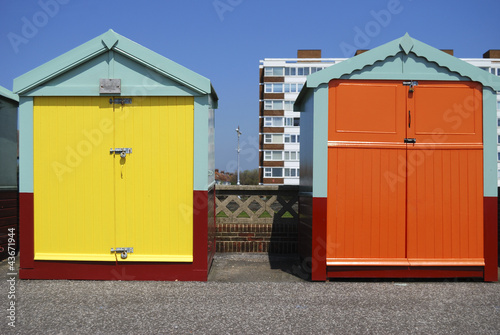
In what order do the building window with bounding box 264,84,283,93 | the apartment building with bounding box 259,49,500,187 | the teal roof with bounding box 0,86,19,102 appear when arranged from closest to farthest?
the teal roof with bounding box 0,86,19,102, the apartment building with bounding box 259,49,500,187, the building window with bounding box 264,84,283,93

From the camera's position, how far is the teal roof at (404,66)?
623 cm

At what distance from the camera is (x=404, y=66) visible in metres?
6.28

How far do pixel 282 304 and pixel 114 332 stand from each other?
193 centimetres

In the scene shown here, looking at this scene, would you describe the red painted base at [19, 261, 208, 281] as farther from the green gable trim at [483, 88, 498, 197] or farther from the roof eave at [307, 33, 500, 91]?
the green gable trim at [483, 88, 498, 197]

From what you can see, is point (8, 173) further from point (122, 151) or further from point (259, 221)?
point (259, 221)

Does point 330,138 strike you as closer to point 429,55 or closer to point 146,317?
point 429,55

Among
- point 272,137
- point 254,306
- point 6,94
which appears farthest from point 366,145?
point 272,137

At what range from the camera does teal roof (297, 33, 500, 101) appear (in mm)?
6234

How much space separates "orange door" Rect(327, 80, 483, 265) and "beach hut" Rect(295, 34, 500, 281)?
1 cm

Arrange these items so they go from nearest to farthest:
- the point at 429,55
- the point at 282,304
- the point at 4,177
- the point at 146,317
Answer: the point at 146,317 < the point at 282,304 < the point at 429,55 < the point at 4,177

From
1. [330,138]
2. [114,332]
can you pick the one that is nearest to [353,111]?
[330,138]

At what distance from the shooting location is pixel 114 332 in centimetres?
428

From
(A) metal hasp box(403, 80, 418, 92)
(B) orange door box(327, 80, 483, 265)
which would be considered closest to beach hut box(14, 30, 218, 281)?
(B) orange door box(327, 80, 483, 265)

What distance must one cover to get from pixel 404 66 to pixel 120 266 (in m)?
4.93
